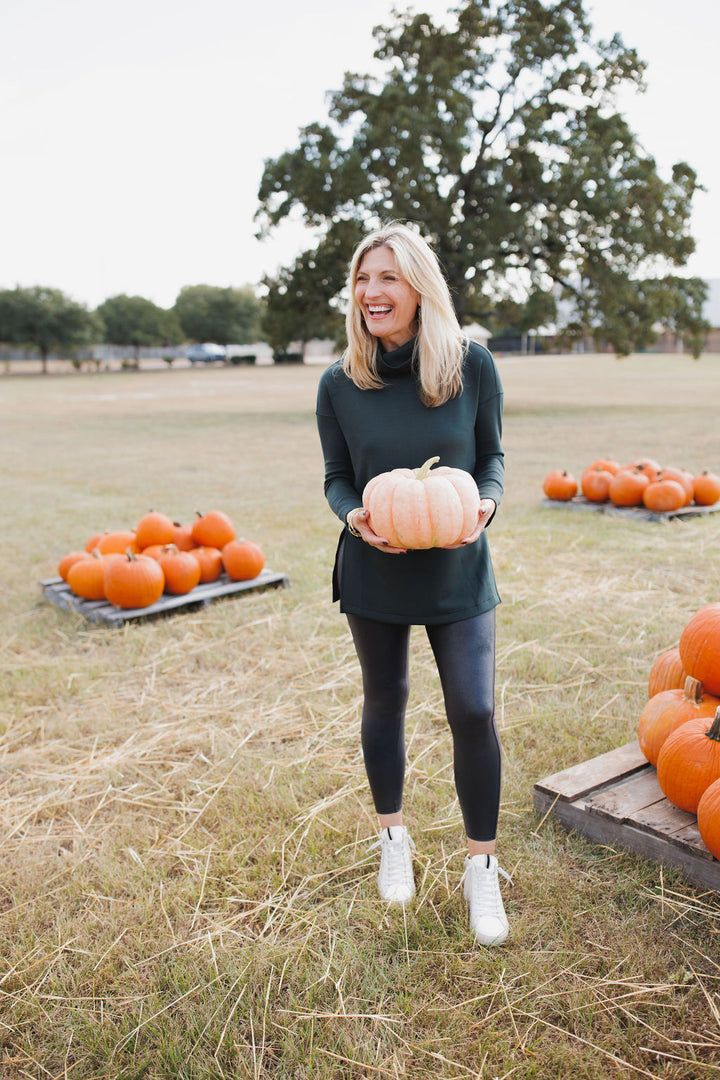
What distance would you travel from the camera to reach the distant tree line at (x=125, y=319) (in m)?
67.1

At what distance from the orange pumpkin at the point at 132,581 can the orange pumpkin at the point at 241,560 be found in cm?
63

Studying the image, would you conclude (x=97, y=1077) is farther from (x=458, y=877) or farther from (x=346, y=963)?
(x=458, y=877)

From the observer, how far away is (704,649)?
2848mm

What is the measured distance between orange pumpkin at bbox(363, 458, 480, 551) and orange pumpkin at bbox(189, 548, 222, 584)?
379 centimetres

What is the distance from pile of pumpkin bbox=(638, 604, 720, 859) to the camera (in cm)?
258

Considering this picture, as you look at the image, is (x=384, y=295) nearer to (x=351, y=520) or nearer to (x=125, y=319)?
(x=351, y=520)

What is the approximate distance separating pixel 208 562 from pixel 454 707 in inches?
155

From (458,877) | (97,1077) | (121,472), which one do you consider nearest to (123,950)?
(97,1077)

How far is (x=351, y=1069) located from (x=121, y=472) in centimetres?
1172

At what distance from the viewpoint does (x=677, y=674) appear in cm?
320

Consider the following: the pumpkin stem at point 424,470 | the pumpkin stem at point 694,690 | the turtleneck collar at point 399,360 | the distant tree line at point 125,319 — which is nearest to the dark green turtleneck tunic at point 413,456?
the turtleneck collar at point 399,360

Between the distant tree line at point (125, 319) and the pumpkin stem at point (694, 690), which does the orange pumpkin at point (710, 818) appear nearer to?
the pumpkin stem at point (694, 690)

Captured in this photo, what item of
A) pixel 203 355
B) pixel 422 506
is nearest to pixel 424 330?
pixel 422 506

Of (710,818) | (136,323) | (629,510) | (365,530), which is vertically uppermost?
(136,323)
